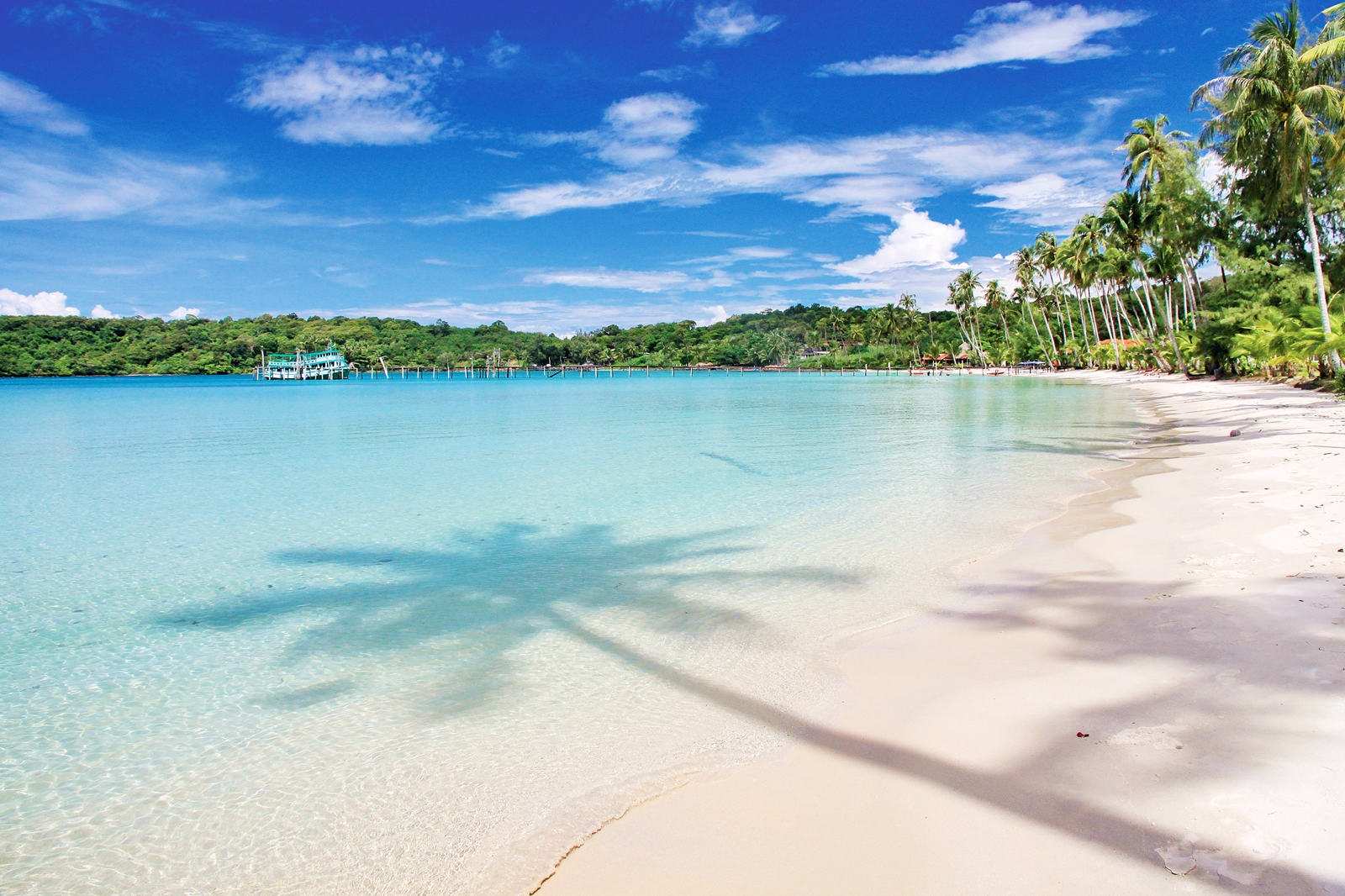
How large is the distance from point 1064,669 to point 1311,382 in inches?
1149

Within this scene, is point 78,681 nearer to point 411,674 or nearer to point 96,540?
point 411,674

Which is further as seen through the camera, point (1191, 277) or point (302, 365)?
point (302, 365)

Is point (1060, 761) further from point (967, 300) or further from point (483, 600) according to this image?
point (967, 300)

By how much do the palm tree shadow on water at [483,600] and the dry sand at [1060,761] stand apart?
Result: 63.7 inches

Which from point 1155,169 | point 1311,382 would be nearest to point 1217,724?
point 1311,382

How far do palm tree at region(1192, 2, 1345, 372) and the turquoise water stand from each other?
47.4 feet

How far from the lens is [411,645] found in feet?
18.0

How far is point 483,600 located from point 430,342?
593ft

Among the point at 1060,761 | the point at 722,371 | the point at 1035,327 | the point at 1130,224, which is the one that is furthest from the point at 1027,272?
the point at 722,371

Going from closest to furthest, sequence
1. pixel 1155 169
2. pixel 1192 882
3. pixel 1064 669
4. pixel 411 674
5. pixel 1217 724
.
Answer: pixel 1192 882, pixel 1217 724, pixel 1064 669, pixel 411 674, pixel 1155 169

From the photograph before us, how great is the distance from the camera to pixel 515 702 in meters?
4.46

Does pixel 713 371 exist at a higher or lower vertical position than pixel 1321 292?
higher

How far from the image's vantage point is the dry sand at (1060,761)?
2594 millimetres

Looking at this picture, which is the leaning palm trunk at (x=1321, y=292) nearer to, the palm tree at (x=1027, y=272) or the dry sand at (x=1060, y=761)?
the dry sand at (x=1060, y=761)
